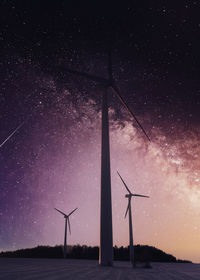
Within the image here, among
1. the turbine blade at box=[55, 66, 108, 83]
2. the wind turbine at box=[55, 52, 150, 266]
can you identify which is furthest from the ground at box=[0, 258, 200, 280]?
the turbine blade at box=[55, 66, 108, 83]

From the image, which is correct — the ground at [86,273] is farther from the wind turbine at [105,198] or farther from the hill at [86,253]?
the hill at [86,253]

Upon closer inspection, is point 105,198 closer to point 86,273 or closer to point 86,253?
point 86,273

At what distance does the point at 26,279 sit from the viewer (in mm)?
12836

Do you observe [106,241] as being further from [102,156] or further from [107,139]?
[107,139]

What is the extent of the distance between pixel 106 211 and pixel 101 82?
24.2 metres

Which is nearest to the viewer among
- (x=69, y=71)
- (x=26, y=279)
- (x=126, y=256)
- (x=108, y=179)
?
(x=26, y=279)

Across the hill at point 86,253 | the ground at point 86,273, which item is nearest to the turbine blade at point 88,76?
the ground at point 86,273

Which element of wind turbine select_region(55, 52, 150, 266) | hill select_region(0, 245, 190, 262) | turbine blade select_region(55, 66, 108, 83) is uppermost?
turbine blade select_region(55, 66, 108, 83)

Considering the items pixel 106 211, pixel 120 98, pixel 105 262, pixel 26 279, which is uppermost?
pixel 120 98

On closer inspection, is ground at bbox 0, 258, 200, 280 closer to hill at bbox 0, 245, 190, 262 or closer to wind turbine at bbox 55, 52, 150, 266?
wind turbine at bbox 55, 52, 150, 266

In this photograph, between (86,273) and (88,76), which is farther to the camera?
(88,76)

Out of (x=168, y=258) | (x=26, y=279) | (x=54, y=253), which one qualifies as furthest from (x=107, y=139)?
(x=54, y=253)

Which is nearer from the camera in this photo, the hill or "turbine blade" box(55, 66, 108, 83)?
"turbine blade" box(55, 66, 108, 83)

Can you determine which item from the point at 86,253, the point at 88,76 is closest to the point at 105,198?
the point at 88,76
